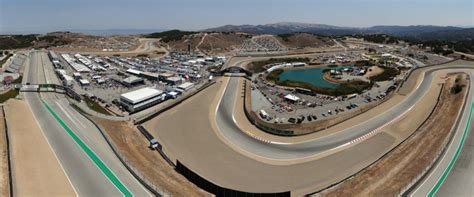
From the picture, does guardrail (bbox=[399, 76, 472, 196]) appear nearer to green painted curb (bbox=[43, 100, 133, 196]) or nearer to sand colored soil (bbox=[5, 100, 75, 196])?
green painted curb (bbox=[43, 100, 133, 196])

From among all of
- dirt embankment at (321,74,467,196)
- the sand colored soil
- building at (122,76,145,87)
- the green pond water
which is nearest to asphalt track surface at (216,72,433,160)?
dirt embankment at (321,74,467,196)

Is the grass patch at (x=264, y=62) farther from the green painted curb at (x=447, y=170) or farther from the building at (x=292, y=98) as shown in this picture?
the green painted curb at (x=447, y=170)

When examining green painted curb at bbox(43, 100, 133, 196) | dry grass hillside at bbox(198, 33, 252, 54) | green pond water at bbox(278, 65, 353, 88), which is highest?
dry grass hillside at bbox(198, 33, 252, 54)

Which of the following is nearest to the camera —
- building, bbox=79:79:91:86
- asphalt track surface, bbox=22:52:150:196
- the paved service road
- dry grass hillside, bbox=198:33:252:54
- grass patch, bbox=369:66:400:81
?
asphalt track surface, bbox=22:52:150:196

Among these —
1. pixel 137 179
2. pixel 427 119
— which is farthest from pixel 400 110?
pixel 137 179

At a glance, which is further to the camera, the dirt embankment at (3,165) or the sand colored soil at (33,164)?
the sand colored soil at (33,164)

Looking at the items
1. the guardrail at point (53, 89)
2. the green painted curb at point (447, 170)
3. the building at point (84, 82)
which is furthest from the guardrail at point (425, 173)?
the building at point (84, 82)
